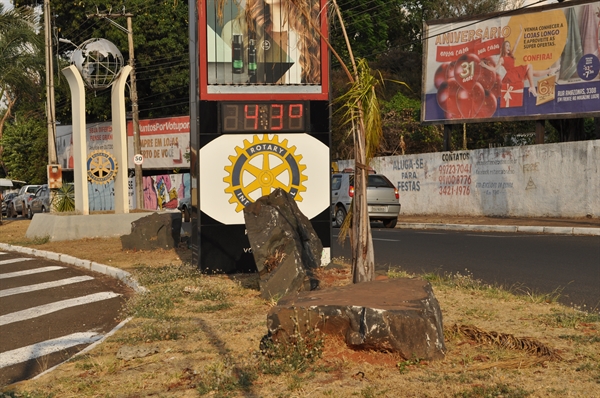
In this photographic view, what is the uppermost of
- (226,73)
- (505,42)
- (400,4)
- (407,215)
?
(400,4)

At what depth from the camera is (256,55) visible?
1173 cm

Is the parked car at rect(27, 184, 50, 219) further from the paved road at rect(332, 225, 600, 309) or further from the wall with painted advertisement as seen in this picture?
the paved road at rect(332, 225, 600, 309)

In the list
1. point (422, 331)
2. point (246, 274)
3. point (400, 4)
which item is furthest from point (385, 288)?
point (400, 4)

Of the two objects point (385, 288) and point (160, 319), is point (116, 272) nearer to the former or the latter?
point (160, 319)

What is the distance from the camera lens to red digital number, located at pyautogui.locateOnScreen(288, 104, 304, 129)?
1188cm

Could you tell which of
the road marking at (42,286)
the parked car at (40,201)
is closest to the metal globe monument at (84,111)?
the road marking at (42,286)

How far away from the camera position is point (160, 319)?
8.27 meters

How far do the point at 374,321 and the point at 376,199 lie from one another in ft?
60.5

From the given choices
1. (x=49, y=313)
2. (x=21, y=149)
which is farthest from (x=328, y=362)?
(x=21, y=149)

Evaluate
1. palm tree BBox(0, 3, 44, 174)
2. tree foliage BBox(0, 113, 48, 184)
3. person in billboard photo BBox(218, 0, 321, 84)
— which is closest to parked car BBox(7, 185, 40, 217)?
palm tree BBox(0, 3, 44, 174)

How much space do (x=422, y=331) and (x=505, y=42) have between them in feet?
79.1

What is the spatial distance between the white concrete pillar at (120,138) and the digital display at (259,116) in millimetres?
9571

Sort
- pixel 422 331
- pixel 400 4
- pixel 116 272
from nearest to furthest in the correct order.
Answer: pixel 422 331 → pixel 116 272 → pixel 400 4

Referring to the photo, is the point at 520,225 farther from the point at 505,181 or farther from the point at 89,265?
the point at 89,265
